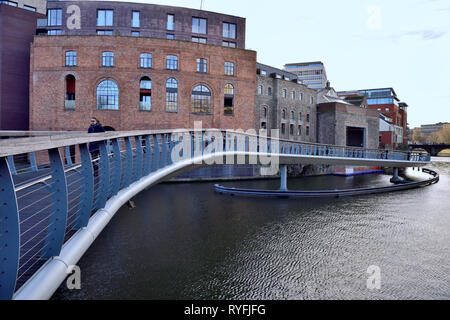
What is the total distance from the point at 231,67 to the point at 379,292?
24.4m

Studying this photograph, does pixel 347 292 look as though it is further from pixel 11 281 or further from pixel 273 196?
pixel 273 196

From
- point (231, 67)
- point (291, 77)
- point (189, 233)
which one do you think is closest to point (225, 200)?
point (189, 233)

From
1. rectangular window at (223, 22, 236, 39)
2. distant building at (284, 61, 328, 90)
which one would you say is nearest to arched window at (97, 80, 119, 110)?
rectangular window at (223, 22, 236, 39)

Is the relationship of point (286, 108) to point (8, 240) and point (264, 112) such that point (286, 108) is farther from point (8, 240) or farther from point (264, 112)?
point (8, 240)

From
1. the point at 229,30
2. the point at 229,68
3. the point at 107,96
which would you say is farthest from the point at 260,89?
the point at 107,96

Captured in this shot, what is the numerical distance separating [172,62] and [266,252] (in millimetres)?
20670

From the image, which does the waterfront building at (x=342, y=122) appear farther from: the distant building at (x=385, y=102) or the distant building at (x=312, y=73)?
the distant building at (x=312, y=73)

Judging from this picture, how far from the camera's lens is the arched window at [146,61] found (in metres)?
26.6

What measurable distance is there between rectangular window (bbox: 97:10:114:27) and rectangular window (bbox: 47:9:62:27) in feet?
13.7

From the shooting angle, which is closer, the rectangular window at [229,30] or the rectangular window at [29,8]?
the rectangular window at [29,8]

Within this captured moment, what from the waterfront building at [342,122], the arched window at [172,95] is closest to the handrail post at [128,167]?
the arched window at [172,95]

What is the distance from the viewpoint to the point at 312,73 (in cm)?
8769

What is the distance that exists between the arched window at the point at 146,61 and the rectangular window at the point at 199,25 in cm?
1051

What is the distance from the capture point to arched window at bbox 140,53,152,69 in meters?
26.6
